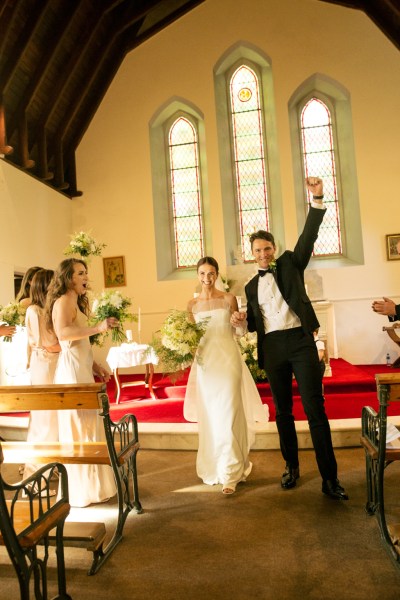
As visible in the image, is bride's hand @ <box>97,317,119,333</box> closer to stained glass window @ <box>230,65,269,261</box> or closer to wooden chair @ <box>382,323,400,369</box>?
wooden chair @ <box>382,323,400,369</box>

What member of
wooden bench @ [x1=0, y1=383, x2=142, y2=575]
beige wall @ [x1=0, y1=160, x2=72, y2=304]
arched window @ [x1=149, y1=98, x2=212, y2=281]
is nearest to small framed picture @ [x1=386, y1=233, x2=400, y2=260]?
arched window @ [x1=149, y1=98, x2=212, y2=281]

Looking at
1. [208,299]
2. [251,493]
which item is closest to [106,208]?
[208,299]

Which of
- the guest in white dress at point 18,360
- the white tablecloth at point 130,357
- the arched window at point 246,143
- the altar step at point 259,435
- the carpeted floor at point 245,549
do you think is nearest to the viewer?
the carpeted floor at point 245,549

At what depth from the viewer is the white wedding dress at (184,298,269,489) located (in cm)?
360

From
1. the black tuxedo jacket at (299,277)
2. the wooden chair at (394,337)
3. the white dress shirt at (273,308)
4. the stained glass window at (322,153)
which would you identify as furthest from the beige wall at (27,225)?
the wooden chair at (394,337)

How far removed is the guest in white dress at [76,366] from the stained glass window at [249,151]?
7.11 meters

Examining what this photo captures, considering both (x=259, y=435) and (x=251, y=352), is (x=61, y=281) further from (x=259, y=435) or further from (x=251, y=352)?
(x=251, y=352)

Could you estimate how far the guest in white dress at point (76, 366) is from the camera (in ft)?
11.2

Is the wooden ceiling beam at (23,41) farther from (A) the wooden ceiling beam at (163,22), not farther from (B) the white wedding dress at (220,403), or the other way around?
(B) the white wedding dress at (220,403)

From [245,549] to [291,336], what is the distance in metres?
1.40

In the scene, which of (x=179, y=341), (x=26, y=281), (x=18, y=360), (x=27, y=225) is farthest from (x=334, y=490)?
(x=27, y=225)

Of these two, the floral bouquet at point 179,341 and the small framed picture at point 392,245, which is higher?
the small framed picture at point 392,245

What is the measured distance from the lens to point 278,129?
9828 mm

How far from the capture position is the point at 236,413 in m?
3.65
